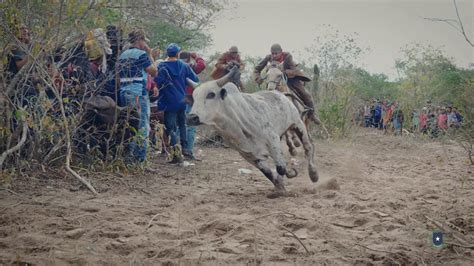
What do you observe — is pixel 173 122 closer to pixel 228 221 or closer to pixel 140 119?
pixel 140 119

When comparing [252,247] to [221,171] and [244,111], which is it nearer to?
[244,111]

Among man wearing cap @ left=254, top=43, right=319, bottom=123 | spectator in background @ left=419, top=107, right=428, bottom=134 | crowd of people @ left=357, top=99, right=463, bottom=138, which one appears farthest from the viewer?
spectator in background @ left=419, top=107, right=428, bottom=134

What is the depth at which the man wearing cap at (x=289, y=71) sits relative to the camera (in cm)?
1046

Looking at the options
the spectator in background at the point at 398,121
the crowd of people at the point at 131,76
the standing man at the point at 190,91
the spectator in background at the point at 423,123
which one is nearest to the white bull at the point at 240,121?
the crowd of people at the point at 131,76

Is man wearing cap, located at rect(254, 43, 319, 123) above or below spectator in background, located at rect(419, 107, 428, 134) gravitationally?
above

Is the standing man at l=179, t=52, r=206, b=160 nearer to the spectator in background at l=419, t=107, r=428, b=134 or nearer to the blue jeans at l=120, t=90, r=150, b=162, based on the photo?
the blue jeans at l=120, t=90, r=150, b=162

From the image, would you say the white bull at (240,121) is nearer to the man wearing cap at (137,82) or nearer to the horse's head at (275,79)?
the man wearing cap at (137,82)

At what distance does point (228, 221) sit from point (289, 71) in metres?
6.10

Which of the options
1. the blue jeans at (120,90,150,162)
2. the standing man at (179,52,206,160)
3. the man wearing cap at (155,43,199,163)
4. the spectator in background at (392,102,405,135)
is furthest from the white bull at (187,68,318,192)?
the spectator in background at (392,102,405,135)

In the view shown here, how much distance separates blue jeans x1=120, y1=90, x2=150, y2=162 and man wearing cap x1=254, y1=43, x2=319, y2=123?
10.8 ft

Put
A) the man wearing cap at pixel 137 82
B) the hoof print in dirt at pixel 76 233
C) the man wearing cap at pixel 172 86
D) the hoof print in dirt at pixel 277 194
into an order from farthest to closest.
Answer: the man wearing cap at pixel 172 86, the man wearing cap at pixel 137 82, the hoof print in dirt at pixel 277 194, the hoof print in dirt at pixel 76 233

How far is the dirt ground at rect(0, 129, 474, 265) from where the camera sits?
3.83m

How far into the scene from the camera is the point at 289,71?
10.4m

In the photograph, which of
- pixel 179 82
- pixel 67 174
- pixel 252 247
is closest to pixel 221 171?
pixel 179 82
